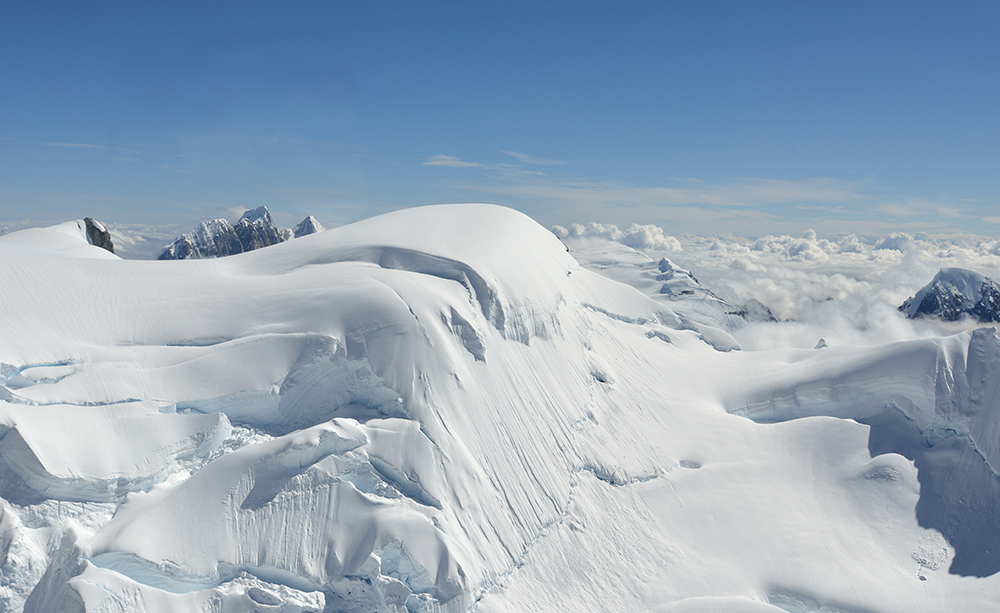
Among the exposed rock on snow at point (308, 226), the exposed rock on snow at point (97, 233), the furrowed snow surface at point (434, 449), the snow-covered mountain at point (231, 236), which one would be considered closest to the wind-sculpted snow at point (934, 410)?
the furrowed snow surface at point (434, 449)

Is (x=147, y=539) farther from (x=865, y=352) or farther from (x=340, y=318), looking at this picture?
(x=865, y=352)

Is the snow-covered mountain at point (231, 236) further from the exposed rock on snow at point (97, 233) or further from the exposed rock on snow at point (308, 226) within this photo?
the exposed rock on snow at point (97, 233)

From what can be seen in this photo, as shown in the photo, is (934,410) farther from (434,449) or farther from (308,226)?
(308,226)

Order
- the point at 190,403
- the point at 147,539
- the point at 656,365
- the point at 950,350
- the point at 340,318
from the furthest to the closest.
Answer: the point at 656,365, the point at 950,350, the point at 340,318, the point at 190,403, the point at 147,539

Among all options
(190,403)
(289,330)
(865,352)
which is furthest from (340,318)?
(865,352)

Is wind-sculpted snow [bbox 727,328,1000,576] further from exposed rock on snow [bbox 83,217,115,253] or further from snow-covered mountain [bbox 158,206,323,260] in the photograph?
snow-covered mountain [bbox 158,206,323,260]

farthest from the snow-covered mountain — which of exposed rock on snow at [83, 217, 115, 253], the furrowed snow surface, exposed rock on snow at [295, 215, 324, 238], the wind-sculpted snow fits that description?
the wind-sculpted snow
